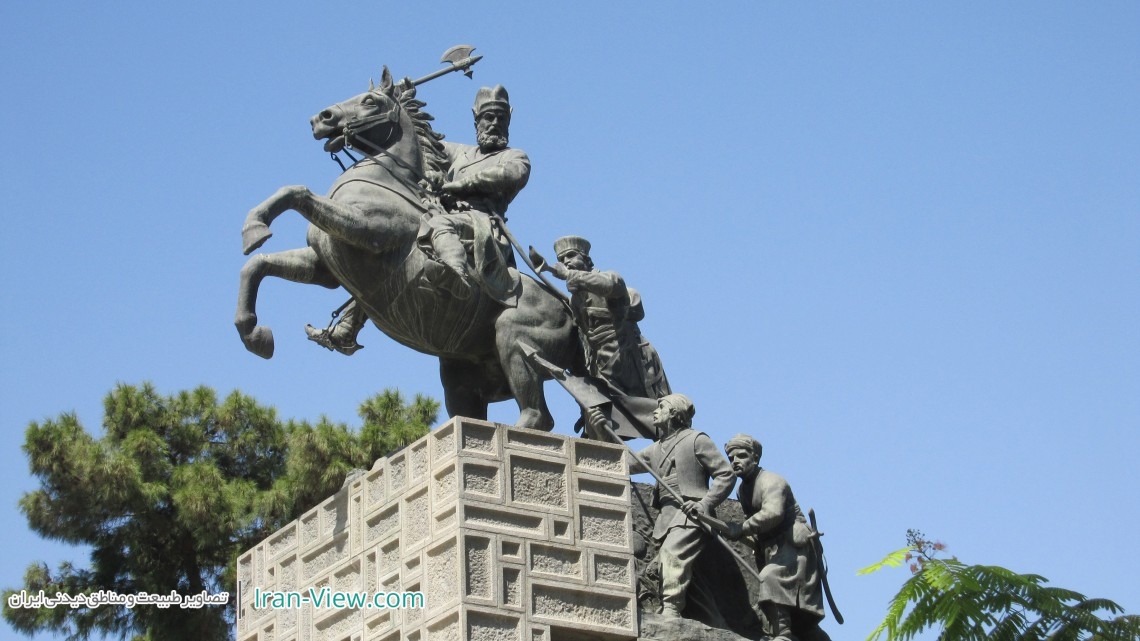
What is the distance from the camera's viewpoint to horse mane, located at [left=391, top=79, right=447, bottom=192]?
15.9 m

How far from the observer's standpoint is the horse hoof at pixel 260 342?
1478 centimetres

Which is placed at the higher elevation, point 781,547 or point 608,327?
point 608,327

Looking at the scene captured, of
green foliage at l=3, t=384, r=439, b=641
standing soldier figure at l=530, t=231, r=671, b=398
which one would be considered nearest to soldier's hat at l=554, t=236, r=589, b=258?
standing soldier figure at l=530, t=231, r=671, b=398

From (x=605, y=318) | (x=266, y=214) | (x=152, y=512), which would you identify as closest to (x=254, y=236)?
(x=266, y=214)

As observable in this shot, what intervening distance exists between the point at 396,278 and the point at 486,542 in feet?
7.41

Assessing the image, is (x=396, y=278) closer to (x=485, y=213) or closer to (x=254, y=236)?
(x=485, y=213)

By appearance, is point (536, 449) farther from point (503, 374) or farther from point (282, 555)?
point (282, 555)

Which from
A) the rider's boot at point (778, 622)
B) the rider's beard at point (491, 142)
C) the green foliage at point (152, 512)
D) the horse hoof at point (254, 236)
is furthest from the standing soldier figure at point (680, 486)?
the green foliage at point (152, 512)

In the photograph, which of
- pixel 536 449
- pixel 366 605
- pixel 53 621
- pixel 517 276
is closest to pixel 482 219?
pixel 517 276

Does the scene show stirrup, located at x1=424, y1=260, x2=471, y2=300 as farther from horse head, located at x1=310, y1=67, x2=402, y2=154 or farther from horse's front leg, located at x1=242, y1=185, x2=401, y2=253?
horse head, located at x1=310, y1=67, x2=402, y2=154

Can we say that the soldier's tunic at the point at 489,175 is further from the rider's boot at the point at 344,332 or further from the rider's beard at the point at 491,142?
the rider's boot at the point at 344,332

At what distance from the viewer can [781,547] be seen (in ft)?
49.1

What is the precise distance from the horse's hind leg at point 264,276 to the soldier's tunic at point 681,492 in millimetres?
2620

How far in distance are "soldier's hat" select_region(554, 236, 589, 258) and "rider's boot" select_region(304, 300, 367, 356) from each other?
1.49 metres
